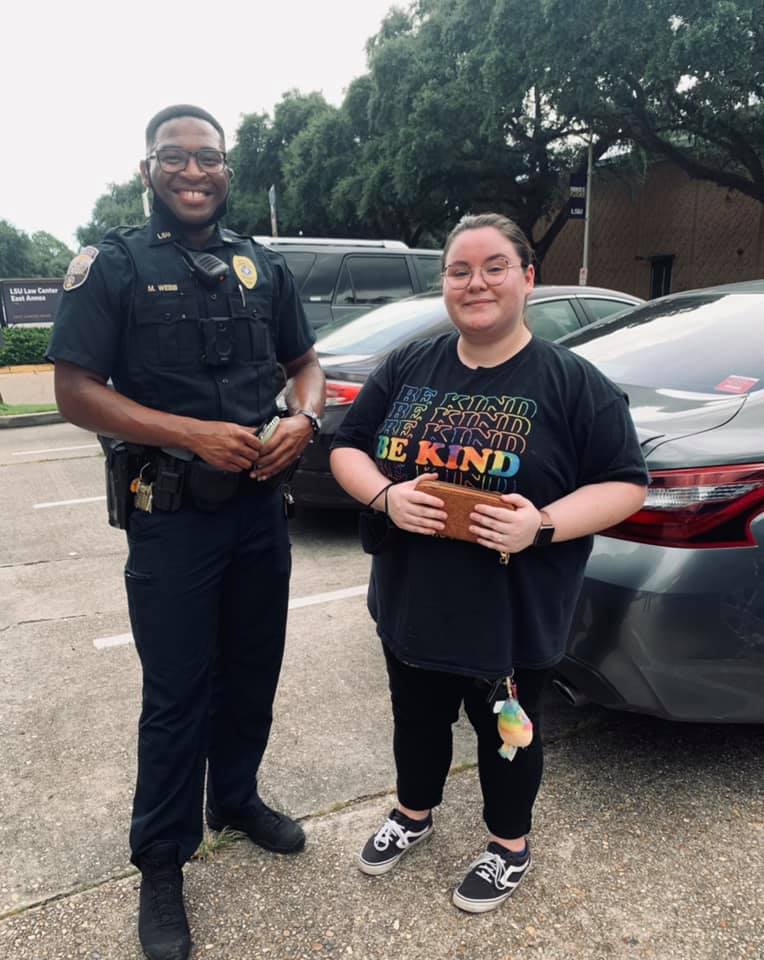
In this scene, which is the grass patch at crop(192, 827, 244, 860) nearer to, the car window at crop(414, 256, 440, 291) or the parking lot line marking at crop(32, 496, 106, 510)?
the parking lot line marking at crop(32, 496, 106, 510)

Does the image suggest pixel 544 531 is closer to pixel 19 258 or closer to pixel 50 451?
pixel 50 451

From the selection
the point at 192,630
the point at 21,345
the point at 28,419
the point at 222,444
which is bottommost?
the point at 28,419

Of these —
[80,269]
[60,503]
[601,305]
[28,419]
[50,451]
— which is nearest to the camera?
[80,269]

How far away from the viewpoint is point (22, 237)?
69938mm

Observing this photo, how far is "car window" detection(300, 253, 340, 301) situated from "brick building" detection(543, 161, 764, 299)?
62.0 ft

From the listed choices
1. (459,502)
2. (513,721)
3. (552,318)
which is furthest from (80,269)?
(552,318)

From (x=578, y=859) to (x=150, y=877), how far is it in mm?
1122

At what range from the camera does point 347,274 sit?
24.5ft

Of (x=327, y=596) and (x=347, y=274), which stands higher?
(x=347, y=274)

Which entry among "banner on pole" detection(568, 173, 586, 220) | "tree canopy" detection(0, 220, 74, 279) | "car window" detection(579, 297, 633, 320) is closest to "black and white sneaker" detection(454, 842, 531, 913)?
"car window" detection(579, 297, 633, 320)

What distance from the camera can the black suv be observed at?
7.38 meters

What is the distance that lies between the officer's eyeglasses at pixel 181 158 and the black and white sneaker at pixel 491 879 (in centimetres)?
186

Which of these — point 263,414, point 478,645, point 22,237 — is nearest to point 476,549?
point 478,645

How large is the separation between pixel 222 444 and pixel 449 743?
101cm
